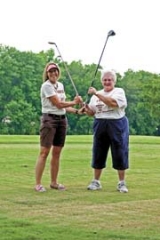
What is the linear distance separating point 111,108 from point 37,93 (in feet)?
211

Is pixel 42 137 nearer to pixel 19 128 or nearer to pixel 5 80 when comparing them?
pixel 19 128

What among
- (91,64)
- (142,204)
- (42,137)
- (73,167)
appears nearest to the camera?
(142,204)

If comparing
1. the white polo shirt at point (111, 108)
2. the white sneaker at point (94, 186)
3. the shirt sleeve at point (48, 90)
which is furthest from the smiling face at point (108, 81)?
the white sneaker at point (94, 186)

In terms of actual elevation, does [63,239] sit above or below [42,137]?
below

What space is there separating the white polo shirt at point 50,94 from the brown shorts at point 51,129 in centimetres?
8

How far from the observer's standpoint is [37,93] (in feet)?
238

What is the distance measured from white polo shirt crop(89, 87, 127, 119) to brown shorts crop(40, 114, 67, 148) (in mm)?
478

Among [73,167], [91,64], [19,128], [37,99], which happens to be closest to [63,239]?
[73,167]

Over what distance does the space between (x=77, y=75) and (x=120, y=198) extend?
70.6 m

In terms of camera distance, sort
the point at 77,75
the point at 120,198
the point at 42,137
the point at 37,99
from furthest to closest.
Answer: the point at 77,75, the point at 37,99, the point at 42,137, the point at 120,198

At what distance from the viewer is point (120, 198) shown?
7.67m

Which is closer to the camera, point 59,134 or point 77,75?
point 59,134

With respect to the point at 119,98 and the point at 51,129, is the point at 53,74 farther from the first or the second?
the point at 119,98

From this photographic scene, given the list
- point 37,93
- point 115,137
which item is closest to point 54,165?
point 115,137
